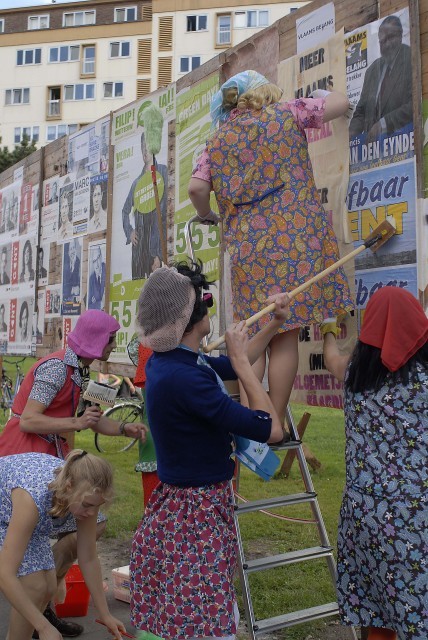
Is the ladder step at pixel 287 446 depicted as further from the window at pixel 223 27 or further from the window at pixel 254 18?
the window at pixel 223 27

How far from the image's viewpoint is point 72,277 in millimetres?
7793

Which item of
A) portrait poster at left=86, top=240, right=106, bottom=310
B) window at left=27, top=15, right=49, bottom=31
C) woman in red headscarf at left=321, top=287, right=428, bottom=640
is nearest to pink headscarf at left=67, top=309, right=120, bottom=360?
woman in red headscarf at left=321, top=287, right=428, bottom=640

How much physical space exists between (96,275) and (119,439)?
473 cm

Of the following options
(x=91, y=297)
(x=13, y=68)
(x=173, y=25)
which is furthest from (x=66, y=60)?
(x=91, y=297)

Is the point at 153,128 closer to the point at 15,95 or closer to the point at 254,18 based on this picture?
the point at 254,18

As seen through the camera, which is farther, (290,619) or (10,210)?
(10,210)

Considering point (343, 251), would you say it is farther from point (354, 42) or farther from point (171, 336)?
point (171, 336)

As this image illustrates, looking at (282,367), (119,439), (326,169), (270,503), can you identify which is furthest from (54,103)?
(270,503)

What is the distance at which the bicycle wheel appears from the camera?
10570 mm

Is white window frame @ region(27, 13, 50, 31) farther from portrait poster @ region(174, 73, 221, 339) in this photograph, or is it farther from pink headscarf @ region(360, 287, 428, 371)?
pink headscarf @ region(360, 287, 428, 371)

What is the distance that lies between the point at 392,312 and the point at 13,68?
3909cm

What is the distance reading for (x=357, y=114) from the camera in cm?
393

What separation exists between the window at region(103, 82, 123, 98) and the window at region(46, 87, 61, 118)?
2675mm

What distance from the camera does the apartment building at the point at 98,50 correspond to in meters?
33.5
